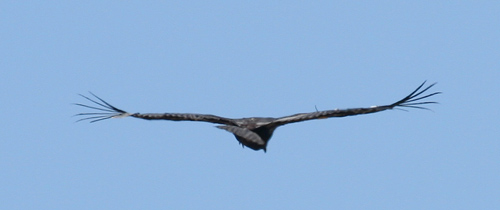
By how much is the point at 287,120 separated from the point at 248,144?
98 centimetres

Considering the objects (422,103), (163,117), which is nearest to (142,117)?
(163,117)

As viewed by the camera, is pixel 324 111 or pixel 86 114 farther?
pixel 86 114

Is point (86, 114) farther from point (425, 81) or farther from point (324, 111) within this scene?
point (425, 81)

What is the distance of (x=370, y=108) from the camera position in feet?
75.2

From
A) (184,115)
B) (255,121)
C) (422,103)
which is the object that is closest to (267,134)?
(255,121)

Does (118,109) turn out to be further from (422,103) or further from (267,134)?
(422,103)

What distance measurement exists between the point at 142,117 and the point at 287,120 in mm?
3414

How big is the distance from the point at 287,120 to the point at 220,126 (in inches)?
57.7

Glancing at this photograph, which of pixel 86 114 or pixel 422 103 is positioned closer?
pixel 422 103

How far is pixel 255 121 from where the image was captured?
78.1 ft

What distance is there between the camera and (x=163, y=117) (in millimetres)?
24281

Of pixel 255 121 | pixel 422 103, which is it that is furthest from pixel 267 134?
pixel 422 103

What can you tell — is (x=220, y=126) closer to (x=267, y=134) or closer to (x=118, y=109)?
(x=267, y=134)

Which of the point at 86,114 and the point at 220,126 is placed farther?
the point at 86,114
